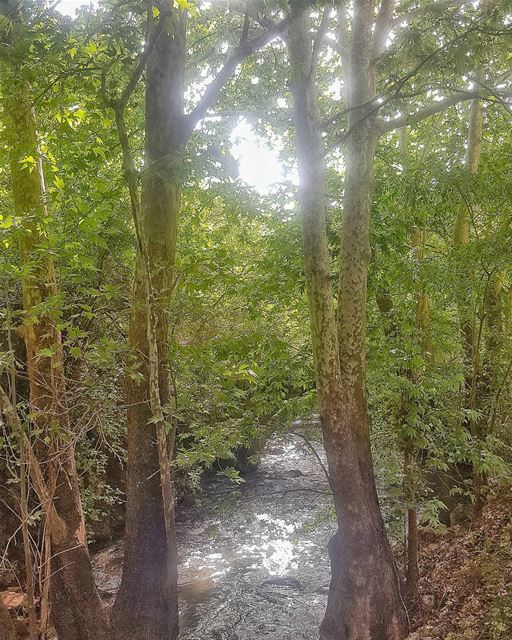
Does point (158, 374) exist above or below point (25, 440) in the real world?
above

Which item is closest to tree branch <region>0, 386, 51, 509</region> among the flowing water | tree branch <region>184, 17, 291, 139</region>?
the flowing water

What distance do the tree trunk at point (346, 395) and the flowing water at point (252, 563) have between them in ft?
2.63

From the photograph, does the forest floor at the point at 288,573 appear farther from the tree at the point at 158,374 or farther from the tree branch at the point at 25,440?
the tree branch at the point at 25,440

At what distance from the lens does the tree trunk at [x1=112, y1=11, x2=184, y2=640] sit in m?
5.39

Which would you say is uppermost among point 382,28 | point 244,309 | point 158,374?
point 382,28

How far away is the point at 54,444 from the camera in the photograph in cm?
537

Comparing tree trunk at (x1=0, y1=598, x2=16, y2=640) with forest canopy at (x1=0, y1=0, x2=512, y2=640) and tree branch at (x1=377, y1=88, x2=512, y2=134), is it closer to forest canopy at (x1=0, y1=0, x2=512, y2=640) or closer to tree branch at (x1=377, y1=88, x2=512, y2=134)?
forest canopy at (x1=0, y1=0, x2=512, y2=640)

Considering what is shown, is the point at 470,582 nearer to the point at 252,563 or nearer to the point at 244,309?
the point at 252,563

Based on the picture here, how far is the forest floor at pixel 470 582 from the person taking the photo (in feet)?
16.0

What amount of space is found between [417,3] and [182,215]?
16.2 ft

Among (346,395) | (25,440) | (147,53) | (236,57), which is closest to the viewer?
(147,53)

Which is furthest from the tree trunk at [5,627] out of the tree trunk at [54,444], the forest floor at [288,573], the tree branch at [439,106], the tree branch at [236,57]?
the tree branch at [439,106]

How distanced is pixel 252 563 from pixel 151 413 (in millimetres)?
4668

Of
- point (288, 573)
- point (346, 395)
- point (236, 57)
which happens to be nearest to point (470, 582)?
point (346, 395)
